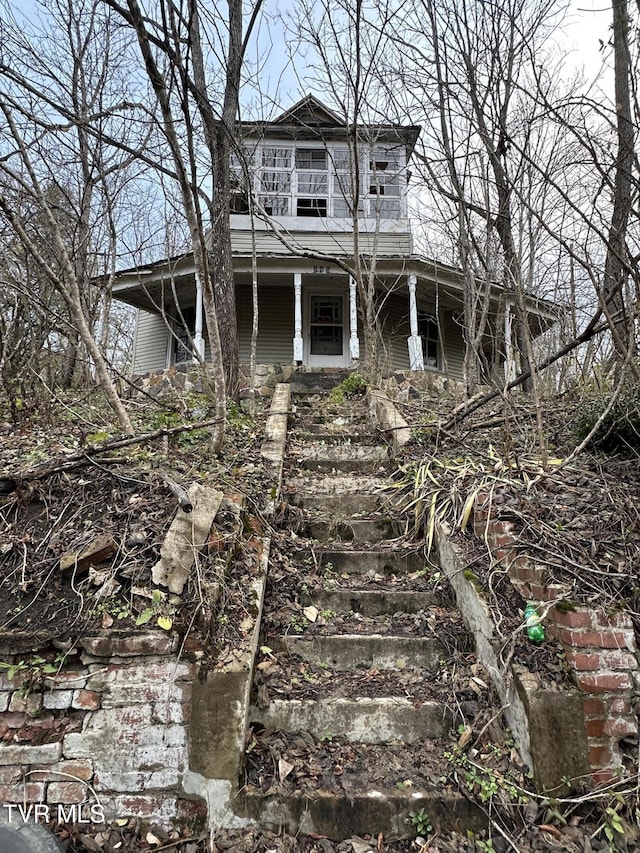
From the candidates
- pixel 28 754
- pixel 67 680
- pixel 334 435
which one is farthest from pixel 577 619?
pixel 334 435

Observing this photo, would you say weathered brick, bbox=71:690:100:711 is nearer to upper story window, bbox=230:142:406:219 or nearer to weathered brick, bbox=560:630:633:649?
weathered brick, bbox=560:630:633:649

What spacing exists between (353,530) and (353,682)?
1.15 metres

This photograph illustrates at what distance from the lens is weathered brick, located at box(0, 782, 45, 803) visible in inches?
72.7

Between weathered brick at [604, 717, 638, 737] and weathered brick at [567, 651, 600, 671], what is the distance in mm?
193

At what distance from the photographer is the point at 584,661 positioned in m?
1.92

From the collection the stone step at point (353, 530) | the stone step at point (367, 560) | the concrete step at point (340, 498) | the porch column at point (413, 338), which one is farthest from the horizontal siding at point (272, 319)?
the stone step at point (367, 560)

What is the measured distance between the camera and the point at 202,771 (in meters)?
1.86

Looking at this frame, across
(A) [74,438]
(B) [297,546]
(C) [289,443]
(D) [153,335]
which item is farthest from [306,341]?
(B) [297,546]

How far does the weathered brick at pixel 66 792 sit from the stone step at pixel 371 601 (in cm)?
128

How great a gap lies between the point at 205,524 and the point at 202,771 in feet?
3.31

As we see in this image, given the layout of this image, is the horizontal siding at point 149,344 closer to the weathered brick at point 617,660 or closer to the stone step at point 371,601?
the stone step at point 371,601

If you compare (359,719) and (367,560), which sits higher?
(367,560)

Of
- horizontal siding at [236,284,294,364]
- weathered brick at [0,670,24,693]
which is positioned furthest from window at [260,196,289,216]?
weathered brick at [0,670,24,693]

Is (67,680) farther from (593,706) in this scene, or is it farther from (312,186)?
(312,186)
